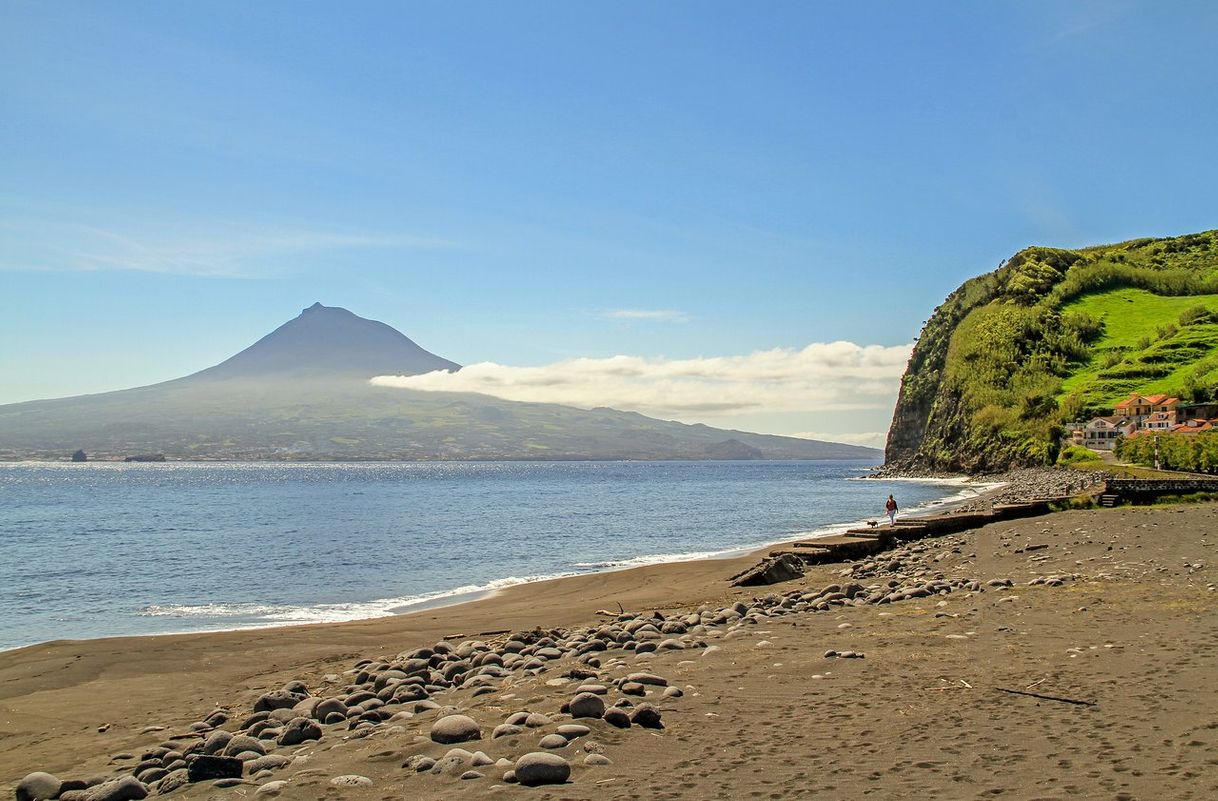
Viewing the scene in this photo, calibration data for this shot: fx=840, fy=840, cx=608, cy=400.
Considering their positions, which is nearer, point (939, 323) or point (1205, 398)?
point (1205, 398)

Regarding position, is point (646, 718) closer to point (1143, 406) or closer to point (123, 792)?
point (123, 792)

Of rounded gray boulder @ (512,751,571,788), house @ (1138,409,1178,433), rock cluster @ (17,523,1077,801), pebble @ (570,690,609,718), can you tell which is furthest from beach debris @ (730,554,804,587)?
house @ (1138,409,1178,433)

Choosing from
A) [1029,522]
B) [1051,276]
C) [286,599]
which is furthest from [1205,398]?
[286,599]

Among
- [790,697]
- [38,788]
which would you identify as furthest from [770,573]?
[38,788]

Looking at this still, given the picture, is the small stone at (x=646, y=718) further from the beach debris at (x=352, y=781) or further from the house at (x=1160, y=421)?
the house at (x=1160, y=421)

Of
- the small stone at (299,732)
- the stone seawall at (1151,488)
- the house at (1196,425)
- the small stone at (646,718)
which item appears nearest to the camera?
the small stone at (646,718)

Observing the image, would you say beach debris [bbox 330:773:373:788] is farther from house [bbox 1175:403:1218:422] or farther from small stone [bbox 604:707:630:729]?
house [bbox 1175:403:1218:422]

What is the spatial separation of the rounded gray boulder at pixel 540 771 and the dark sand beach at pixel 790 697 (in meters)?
0.13

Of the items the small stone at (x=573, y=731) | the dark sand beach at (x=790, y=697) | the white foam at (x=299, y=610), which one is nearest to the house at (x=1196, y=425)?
the dark sand beach at (x=790, y=697)

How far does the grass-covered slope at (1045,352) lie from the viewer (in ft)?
403

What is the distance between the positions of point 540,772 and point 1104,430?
126 metres

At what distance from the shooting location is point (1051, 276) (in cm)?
17450

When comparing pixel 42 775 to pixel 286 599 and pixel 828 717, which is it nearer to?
pixel 828 717

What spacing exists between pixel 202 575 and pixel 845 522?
38.3 meters
